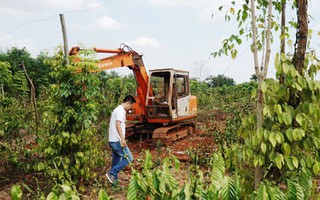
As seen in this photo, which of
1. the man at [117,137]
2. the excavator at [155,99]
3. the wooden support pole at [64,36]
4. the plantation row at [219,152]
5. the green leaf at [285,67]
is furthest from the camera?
the excavator at [155,99]

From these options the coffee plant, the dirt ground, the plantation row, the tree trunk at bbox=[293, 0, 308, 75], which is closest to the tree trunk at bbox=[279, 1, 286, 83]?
the plantation row

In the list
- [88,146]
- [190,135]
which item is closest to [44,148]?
[88,146]

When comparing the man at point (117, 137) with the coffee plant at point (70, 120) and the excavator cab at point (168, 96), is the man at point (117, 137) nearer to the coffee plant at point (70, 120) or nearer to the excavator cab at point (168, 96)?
the coffee plant at point (70, 120)

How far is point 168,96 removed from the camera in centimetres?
1009

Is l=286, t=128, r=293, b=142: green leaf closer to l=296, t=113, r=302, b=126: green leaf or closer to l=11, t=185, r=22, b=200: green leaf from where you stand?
l=296, t=113, r=302, b=126: green leaf

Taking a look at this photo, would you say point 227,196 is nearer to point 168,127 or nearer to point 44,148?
point 44,148

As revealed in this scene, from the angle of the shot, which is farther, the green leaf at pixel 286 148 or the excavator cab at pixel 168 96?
the excavator cab at pixel 168 96

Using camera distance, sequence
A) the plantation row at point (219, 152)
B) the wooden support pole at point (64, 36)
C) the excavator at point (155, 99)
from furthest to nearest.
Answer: the excavator at point (155, 99) → the wooden support pole at point (64, 36) → the plantation row at point (219, 152)

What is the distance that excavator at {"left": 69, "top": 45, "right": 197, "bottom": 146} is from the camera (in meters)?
10.0

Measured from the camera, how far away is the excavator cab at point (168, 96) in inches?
404

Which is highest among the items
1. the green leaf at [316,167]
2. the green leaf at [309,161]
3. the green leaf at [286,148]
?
the green leaf at [286,148]

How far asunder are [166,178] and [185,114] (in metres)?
9.60

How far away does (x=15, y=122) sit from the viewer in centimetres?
743

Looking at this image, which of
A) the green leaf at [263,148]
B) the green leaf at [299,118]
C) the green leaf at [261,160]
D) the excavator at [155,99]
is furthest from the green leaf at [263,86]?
the excavator at [155,99]
